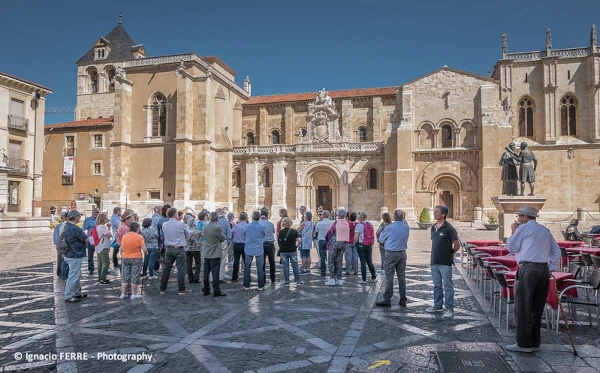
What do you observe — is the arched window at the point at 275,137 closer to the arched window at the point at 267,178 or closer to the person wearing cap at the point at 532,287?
the arched window at the point at 267,178

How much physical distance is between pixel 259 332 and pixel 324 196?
2946 centimetres

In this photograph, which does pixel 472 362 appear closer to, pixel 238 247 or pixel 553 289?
pixel 553 289

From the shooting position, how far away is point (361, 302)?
7.97m

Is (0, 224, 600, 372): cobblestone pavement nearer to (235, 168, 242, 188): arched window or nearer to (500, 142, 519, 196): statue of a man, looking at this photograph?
(500, 142, 519, 196): statue of a man

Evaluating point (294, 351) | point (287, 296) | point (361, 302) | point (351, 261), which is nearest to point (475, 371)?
point (294, 351)

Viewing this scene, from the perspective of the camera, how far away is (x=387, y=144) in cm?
3259

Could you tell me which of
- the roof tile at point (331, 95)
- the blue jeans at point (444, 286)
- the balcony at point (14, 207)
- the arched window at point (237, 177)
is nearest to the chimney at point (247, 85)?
the roof tile at point (331, 95)

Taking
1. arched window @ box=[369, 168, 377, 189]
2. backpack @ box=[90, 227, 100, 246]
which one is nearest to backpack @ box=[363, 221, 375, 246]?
backpack @ box=[90, 227, 100, 246]

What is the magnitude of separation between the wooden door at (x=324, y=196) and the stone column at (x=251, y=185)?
17.7ft

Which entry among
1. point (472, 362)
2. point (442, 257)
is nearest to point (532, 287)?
point (472, 362)

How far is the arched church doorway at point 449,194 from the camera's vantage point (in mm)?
31734

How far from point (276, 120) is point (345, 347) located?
35873 mm

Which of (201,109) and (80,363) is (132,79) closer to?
(201,109)

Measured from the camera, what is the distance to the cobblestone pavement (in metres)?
4.86
